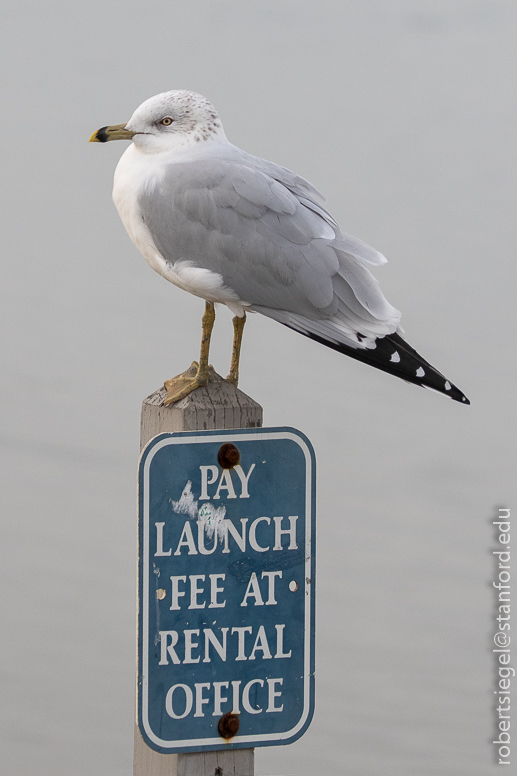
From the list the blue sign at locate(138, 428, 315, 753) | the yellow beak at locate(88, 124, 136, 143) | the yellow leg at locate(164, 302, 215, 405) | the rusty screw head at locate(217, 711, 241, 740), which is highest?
the yellow beak at locate(88, 124, 136, 143)

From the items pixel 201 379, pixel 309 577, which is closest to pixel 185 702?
pixel 309 577

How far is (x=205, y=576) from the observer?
2176mm

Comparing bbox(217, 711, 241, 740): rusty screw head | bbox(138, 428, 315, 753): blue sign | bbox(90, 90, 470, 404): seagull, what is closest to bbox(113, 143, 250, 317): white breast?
bbox(90, 90, 470, 404): seagull

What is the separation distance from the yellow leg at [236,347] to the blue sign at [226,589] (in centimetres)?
42

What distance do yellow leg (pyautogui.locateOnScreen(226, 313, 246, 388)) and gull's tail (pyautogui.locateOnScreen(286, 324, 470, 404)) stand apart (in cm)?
25

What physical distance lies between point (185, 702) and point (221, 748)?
17 cm

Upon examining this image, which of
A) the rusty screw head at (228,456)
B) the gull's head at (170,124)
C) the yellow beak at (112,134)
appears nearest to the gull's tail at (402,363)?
the rusty screw head at (228,456)

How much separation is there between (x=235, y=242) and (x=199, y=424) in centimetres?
57

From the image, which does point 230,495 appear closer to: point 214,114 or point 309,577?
point 309,577

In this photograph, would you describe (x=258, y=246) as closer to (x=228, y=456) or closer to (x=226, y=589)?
(x=228, y=456)

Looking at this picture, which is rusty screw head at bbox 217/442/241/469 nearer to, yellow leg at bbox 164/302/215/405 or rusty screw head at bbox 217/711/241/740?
yellow leg at bbox 164/302/215/405

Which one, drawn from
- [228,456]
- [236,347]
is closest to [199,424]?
[228,456]

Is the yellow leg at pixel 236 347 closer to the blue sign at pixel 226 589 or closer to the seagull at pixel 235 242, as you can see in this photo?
the seagull at pixel 235 242

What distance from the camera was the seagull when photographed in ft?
8.10
